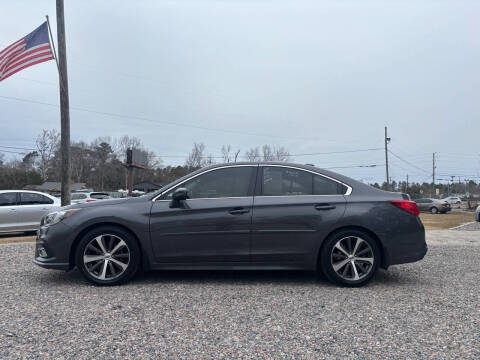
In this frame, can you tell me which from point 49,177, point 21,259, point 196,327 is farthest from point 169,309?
point 49,177

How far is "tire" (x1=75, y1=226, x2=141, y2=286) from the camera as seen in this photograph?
4.37m


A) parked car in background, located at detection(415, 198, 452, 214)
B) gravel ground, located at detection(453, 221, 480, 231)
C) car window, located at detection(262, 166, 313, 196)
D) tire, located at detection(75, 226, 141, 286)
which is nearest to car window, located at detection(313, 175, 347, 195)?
car window, located at detection(262, 166, 313, 196)

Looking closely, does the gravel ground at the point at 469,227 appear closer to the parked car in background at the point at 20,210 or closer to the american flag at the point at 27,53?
the parked car in background at the point at 20,210

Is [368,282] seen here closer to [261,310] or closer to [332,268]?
[332,268]

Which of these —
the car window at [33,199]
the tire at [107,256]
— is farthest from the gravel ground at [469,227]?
the car window at [33,199]

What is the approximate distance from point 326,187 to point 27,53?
981 cm

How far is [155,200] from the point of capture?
15.0 ft

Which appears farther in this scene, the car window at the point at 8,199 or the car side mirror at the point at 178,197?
the car window at the point at 8,199

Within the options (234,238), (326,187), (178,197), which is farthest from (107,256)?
(326,187)

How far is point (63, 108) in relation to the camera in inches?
429

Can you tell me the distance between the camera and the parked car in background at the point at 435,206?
34.8m

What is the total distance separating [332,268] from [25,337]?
3222mm

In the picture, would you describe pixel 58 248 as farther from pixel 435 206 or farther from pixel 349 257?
pixel 435 206

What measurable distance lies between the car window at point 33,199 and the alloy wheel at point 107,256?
25.2 ft
